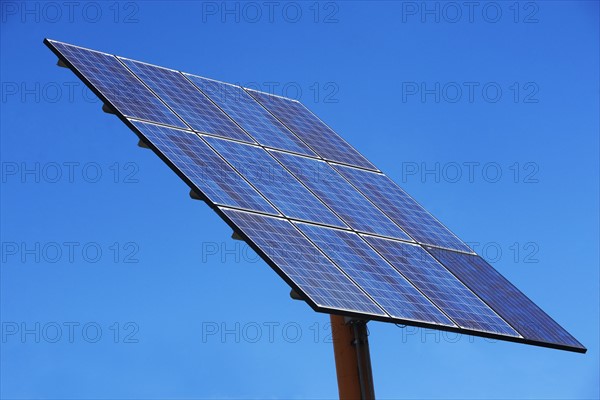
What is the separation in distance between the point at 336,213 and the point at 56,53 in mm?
6047

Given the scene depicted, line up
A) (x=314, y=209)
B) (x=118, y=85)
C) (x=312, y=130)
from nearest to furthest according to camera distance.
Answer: (x=314, y=209) < (x=118, y=85) < (x=312, y=130)

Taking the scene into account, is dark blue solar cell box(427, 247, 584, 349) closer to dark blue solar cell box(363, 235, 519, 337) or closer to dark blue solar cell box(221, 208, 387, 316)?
dark blue solar cell box(363, 235, 519, 337)

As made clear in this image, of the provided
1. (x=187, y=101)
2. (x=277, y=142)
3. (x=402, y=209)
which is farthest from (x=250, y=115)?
(x=402, y=209)

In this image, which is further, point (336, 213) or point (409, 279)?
point (336, 213)

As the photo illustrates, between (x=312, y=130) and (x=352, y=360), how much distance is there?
8047mm

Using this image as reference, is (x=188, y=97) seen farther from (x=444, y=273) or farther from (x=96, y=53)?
(x=444, y=273)

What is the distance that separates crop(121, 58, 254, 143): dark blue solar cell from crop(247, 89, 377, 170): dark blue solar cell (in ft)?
6.91

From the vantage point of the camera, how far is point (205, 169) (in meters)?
19.9

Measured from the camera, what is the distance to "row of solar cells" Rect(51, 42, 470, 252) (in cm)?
2120

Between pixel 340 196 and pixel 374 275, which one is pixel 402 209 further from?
pixel 374 275

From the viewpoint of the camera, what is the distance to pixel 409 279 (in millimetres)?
19891

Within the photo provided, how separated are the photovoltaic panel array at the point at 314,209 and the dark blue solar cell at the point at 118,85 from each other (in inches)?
1.6

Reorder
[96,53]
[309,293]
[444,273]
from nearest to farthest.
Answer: [309,293]
[444,273]
[96,53]

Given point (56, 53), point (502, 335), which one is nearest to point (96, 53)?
point (56, 53)
